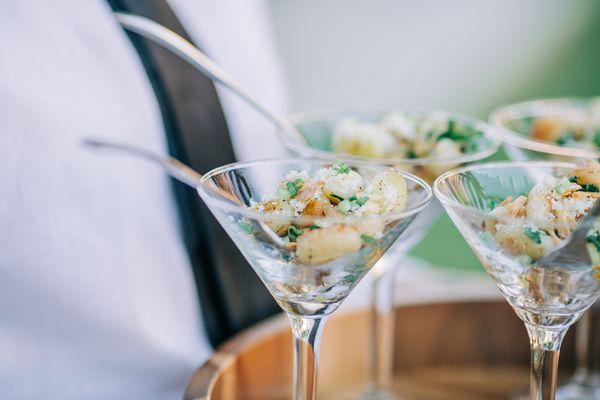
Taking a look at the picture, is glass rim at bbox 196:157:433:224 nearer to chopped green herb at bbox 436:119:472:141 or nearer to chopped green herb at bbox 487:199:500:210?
chopped green herb at bbox 487:199:500:210

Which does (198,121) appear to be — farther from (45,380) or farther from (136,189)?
(45,380)

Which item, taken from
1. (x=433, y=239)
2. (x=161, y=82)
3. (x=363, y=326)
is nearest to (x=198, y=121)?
(x=161, y=82)

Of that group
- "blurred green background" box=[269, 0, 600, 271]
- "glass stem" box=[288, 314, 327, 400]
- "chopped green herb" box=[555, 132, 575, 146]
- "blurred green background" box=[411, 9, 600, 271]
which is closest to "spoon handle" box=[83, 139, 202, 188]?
"glass stem" box=[288, 314, 327, 400]

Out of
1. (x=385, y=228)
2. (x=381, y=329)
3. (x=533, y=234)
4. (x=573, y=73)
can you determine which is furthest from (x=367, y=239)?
(x=573, y=73)

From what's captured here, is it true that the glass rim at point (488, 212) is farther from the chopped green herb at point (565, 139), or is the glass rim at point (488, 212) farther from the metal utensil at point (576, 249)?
the chopped green herb at point (565, 139)

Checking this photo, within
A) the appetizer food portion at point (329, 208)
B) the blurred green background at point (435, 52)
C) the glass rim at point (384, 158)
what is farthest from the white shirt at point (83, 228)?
the blurred green background at point (435, 52)

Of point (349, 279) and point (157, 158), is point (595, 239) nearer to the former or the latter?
point (349, 279)
